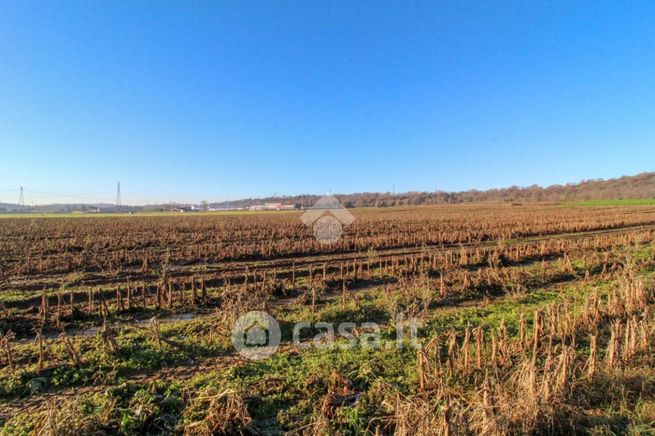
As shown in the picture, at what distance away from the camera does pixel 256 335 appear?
6.13m

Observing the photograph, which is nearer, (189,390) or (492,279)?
(189,390)

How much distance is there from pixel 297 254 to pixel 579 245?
13401 millimetres

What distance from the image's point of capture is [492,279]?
30.6ft

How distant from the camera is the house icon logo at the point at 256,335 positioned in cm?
561

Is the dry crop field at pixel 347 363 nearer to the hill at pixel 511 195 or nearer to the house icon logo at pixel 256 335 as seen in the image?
the house icon logo at pixel 256 335

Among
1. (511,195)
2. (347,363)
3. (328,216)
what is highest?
(511,195)

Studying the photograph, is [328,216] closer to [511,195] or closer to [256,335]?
[256,335]

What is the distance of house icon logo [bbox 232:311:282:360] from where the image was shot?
5.61 m

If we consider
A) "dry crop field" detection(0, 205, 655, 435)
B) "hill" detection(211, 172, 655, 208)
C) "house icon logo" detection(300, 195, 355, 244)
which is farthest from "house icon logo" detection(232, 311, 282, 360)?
"hill" detection(211, 172, 655, 208)

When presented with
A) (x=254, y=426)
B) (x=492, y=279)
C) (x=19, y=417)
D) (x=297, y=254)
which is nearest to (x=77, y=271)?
(x=297, y=254)

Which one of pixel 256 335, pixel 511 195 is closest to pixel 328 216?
pixel 256 335

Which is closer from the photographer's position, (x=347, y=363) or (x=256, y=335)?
(x=347, y=363)

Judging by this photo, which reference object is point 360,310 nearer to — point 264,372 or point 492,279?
point 264,372

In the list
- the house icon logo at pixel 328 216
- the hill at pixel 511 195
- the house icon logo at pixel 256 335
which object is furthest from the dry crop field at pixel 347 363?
the hill at pixel 511 195
